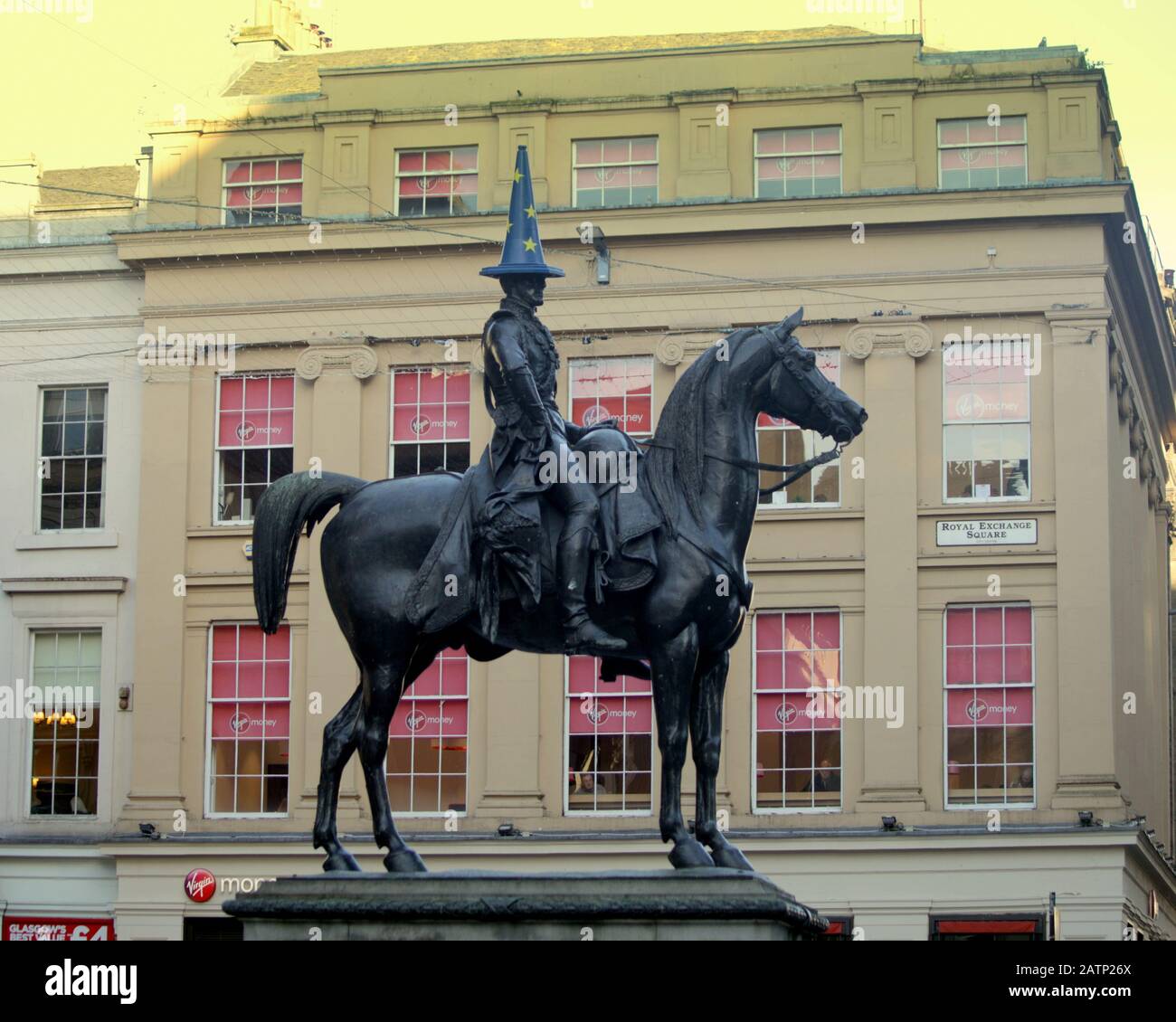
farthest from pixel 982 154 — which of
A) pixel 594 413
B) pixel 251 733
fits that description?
pixel 251 733

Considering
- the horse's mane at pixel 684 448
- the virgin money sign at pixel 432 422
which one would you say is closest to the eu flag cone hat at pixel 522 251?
the horse's mane at pixel 684 448

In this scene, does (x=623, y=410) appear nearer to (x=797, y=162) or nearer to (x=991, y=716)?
(x=797, y=162)

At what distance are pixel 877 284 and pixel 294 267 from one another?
1039cm

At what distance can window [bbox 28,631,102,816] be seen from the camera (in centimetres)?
4116

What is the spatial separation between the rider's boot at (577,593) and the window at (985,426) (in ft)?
80.5

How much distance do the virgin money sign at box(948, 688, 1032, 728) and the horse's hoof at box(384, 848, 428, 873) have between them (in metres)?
24.0

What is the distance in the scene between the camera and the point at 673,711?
14.9 m

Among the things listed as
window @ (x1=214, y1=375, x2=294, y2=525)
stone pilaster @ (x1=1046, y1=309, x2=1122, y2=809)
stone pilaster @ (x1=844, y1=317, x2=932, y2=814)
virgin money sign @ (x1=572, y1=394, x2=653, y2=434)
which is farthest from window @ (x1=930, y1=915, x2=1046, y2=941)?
window @ (x1=214, y1=375, x2=294, y2=525)

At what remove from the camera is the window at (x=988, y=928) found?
36969mm

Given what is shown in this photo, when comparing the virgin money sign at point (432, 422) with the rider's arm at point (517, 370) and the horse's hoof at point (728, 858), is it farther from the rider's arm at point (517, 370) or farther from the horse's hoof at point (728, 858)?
the horse's hoof at point (728, 858)

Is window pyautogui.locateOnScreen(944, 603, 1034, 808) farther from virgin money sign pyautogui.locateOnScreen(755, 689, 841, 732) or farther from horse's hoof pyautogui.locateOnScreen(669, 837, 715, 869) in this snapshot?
horse's hoof pyautogui.locateOnScreen(669, 837, 715, 869)

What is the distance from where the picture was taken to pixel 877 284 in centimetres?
3931

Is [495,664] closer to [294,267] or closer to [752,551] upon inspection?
[752,551]
